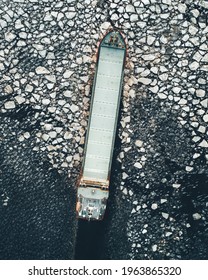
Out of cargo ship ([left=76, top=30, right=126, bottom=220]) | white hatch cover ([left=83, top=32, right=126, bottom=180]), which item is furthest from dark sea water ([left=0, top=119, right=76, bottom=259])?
white hatch cover ([left=83, top=32, right=126, bottom=180])

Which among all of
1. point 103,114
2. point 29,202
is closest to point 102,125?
Answer: point 103,114

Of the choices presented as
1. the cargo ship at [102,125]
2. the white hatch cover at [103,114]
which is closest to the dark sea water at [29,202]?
the cargo ship at [102,125]

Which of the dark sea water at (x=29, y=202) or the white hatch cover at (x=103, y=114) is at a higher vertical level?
the white hatch cover at (x=103, y=114)

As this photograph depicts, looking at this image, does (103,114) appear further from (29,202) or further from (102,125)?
(29,202)

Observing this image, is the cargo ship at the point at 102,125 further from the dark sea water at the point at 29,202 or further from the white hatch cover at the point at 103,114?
the dark sea water at the point at 29,202

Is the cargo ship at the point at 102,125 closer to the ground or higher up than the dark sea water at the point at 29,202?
higher up

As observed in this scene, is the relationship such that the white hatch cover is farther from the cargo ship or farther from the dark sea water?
the dark sea water

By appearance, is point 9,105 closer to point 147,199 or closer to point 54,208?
point 54,208
